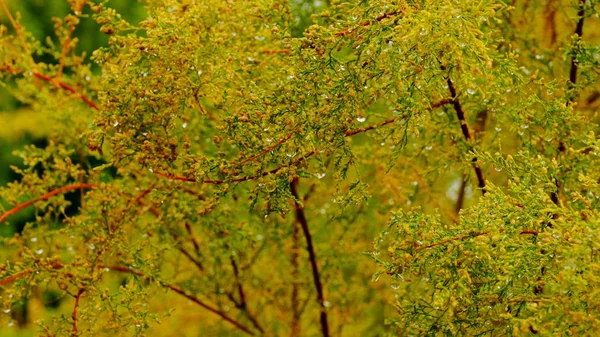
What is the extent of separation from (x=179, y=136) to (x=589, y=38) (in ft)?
4.71

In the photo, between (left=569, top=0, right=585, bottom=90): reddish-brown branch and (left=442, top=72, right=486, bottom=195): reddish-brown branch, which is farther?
(left=569, top=0, right=585, bottom=90): reddish-brown branch

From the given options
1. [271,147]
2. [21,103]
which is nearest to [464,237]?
[271,147]

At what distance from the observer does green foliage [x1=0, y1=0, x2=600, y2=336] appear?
1387mm

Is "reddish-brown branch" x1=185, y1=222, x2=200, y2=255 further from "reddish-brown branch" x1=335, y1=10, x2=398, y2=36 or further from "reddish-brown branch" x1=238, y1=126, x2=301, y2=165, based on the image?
"reddish-brown branch" x1=335, y1=10, x2=398, y2=36

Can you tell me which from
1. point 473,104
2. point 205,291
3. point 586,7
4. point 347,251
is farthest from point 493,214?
point 205,291

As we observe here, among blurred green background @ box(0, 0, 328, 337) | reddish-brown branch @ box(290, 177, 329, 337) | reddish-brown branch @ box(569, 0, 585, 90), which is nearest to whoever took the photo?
reddish-brown branch @ box(569, 0, 585, 90)

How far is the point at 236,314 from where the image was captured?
283cm

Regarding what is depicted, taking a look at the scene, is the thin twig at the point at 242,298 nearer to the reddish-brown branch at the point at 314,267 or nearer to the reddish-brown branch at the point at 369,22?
the reddish-brown branch at the point at 314,267

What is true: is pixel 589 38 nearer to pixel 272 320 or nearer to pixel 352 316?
pixel 352 316

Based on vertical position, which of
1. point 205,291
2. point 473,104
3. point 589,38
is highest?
point 473,104

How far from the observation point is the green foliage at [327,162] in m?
1.39

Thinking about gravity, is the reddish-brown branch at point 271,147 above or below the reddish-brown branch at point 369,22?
below

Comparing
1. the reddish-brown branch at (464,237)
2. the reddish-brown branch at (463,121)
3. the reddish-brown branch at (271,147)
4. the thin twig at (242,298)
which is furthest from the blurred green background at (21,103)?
the reddish-brown branch at (464,237)

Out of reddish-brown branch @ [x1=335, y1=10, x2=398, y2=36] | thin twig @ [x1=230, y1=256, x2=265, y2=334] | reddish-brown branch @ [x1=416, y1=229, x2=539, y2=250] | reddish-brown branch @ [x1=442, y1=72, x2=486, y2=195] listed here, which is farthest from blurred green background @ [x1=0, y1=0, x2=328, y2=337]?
reddish-brown branch @ [x1=416, y1=229, x2=539, y2=250]
